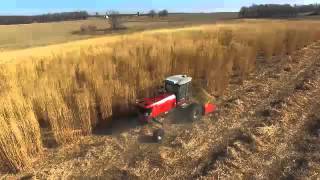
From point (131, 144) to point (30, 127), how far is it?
5.71 feet

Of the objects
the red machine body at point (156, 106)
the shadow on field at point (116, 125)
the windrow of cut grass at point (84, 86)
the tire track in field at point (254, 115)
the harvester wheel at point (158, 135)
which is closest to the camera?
the tire track in field at point (254, 115)

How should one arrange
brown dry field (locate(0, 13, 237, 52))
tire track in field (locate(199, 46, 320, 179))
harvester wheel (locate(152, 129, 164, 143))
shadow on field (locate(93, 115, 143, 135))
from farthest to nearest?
brown dry field (locate(0, 13, 237, 52)) < shadow on field (locate(93, 115, 143, 135)) < harvester wheel (locate(152, 129, 164, 143)) < tire track in field (locate(199, 46, 320, 179))

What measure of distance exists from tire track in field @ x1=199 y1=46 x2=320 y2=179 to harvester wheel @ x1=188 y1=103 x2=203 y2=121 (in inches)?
40.0

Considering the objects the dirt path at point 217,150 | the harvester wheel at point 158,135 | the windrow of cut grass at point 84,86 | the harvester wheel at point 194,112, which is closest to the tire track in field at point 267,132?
the dirt path at point 217,150

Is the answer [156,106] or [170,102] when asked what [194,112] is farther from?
[156,106]

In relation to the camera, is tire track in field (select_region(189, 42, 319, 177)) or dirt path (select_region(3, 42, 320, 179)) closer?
dirt path (select_region(3, 42, 320, 179))

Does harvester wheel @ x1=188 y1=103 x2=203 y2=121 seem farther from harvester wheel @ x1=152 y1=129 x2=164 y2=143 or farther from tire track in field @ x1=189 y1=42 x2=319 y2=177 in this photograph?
harvester wheel @ x1=152 y1=129 x2=164 y2=143

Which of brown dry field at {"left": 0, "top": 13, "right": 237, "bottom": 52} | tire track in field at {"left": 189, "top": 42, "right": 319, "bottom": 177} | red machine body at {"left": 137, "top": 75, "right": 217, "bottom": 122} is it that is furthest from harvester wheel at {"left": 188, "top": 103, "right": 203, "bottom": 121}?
brown dry field at {"left": 0, "top": 13, "right": 237, "bottom": 52}

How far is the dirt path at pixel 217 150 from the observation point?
20.0 ft

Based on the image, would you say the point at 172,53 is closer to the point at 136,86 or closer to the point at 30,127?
the point at 136,86

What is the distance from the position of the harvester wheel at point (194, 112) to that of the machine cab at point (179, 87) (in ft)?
1.06

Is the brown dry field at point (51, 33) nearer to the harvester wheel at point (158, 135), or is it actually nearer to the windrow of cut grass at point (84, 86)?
the windrow of cut grass at point (84, 86)

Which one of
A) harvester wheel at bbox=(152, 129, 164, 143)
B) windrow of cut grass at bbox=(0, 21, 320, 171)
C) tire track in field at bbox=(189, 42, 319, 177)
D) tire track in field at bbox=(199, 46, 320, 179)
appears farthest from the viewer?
harvester wheel at bbox=(152, 129, 164, 143)

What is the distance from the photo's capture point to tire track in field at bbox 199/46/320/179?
19.8 feet
